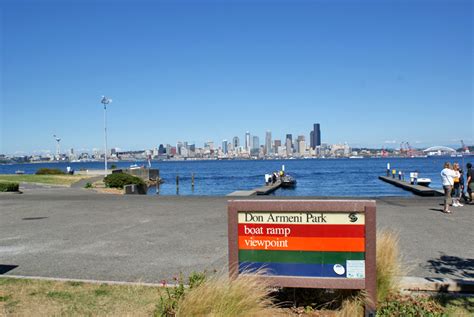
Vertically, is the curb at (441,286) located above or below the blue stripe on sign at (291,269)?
below

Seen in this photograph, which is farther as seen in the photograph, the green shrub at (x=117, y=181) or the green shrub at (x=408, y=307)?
the green shrub at (x=117, y=181)

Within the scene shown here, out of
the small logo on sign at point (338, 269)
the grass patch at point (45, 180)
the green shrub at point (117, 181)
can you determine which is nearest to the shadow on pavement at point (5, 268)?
the small logo on sign at point (338, 269)

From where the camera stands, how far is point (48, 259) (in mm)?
9891

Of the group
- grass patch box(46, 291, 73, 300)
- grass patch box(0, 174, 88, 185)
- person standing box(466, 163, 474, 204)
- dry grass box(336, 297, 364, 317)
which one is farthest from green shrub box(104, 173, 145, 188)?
dry grass box(336, 297, 364, 317)

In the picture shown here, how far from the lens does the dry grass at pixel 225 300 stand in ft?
16.9

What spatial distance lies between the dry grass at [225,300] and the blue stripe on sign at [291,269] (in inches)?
15.3

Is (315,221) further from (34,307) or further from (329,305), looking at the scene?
(34,307)

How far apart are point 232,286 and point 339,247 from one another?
134 centimetres

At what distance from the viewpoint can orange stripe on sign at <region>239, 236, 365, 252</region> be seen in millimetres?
5828

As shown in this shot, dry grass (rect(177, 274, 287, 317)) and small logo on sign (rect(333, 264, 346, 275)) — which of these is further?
small logo on sign (rect(333, 264, 346, 275))

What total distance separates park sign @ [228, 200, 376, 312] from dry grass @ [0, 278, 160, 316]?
1.38 meters

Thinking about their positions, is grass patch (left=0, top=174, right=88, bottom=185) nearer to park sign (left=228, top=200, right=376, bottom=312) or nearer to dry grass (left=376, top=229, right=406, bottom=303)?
park sign (left=228, top=200, right=376, bottom=312)

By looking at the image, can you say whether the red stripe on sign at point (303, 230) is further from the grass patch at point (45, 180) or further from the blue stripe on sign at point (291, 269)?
the grass patch at point (45, 180)

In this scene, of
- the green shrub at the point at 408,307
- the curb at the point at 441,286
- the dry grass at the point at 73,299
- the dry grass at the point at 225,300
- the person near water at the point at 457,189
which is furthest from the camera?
the person near water at the point at 457,189
